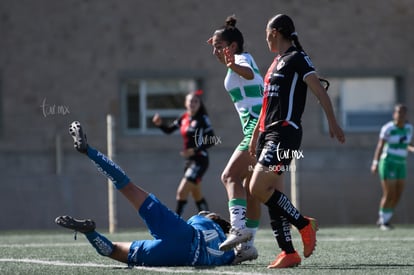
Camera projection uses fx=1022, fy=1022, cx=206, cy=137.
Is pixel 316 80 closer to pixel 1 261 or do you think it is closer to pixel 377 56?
pixel 1 261

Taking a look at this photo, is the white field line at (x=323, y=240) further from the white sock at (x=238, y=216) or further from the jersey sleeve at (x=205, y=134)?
the white sock at (x=238, y=216)

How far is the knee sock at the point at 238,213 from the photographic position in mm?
8750

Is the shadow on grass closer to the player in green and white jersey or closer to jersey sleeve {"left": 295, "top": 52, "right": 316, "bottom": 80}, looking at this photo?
jersey sleeve {"left": 295, "top": 52, "right": 316, "bottom": 80}

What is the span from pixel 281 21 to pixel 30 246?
450 centimetres

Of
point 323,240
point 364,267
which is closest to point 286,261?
point 364,267

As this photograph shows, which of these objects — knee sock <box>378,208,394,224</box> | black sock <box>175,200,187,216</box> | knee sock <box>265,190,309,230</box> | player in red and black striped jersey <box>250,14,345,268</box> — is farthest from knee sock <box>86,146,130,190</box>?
knee sock <box>378,208,394,224</box>

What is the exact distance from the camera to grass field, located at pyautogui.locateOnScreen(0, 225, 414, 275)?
25.4ft

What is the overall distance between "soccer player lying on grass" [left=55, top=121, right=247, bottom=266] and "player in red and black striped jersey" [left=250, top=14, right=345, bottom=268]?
54 cm

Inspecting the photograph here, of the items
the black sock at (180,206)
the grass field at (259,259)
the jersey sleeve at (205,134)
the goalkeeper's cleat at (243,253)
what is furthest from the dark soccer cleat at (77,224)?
the jersey sleeve at (205,134)

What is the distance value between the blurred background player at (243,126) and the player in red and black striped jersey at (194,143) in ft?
20.8

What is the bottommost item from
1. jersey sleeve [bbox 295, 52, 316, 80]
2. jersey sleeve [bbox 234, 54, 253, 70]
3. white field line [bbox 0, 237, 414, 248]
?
white field line [bbox 0, 237, 414, 248]

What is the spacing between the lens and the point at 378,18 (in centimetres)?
2173

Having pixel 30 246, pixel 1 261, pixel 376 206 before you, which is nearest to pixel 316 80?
pixel 1 261

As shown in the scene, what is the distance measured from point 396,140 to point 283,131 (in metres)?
9.50
